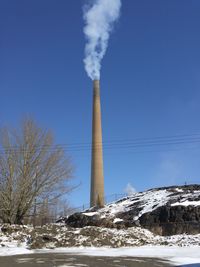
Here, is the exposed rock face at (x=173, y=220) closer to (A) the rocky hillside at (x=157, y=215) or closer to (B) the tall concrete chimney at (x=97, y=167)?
(A) the rocky hillside at (x=157, y=215)

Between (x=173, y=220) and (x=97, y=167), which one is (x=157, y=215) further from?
(x=97, y=167)

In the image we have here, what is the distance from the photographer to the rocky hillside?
3102 centimetres

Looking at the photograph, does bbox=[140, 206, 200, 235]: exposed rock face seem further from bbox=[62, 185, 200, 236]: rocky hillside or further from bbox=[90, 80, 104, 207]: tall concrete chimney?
bbox=[90, 80, 104, 207]: tall concrete chimney

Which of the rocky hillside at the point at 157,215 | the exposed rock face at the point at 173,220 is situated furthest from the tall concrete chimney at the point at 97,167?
the exposed rock face at the point at 173,220

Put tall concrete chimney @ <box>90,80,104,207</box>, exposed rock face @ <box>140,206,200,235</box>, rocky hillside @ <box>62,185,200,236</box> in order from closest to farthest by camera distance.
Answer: exposed rock face @ <box>140,206,200,235</box> < rocky hillside @ <box>62,185,200,236</box> < tall concrete chimney @ <box>90,80,104,207</box>

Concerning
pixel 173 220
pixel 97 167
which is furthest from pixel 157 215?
pixel 97 167

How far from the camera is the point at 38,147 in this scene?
117 ft

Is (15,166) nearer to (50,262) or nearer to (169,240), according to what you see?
(169,240)

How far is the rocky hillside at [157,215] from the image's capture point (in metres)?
31.0

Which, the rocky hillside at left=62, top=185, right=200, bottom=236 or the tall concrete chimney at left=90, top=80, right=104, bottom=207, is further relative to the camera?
the tall concrete chimney at left=90, top=80, right=104, bottom=207

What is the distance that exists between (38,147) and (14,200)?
517cm

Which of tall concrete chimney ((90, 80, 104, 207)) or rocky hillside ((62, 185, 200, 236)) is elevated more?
tall concrete chimney ((90, 80, 104, 207))

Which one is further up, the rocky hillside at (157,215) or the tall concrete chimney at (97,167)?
the tall concrete chimney at (97,167)

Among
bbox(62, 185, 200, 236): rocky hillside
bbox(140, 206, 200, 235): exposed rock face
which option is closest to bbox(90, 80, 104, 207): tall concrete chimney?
bbox(62, 185, 200, 236): rocky hillside
